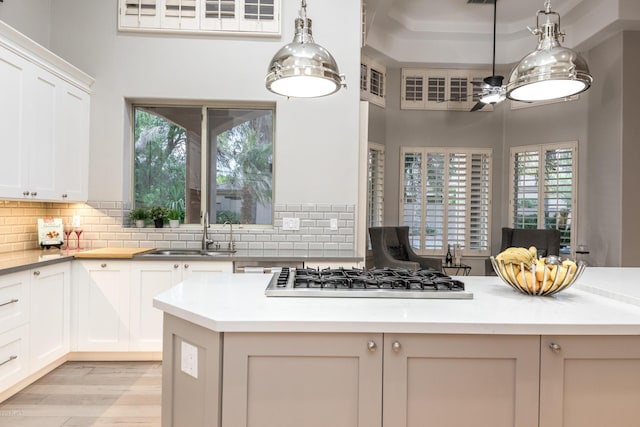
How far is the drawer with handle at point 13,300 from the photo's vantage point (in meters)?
2.57

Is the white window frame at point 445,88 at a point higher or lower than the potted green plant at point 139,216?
higher

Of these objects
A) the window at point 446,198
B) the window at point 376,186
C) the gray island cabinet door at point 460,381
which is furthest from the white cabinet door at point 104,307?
the window at point 446,198

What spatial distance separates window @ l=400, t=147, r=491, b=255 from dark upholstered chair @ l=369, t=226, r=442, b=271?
25.3 inches

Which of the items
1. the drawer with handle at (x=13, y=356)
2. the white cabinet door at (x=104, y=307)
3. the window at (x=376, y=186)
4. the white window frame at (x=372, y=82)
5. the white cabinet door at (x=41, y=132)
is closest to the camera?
the drawer with handle at (x=13, y=356)

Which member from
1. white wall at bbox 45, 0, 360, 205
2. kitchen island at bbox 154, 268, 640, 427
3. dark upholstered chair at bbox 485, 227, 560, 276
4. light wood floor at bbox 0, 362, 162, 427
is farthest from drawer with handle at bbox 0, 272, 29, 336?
dark upholstered chair at bbox 485, 227, 560, 276

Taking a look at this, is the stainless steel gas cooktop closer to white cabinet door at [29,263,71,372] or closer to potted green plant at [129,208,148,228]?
white cabinet door at [29,263,71,372]

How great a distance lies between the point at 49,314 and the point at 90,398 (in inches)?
30.1

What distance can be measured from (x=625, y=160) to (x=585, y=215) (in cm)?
92

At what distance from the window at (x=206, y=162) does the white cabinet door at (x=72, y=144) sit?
471 mm

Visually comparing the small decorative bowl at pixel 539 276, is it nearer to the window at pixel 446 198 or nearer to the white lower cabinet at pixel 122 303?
the white lower cabinet at pixel 122 303

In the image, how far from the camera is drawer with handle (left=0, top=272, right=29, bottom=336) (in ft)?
8.42

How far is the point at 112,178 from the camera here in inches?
154

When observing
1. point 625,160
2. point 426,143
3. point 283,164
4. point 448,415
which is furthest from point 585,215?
point 448,415

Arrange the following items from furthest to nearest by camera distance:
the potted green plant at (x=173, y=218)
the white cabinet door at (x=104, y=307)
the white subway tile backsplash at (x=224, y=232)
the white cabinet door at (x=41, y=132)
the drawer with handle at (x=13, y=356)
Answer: the potted green plant at (x=173, y=218), the white subway tile backsplash at (x=224, y=232), the white cabinet door at (x=104, y=307), the white cabinet door at (x=41, y=132), the drawer with handle at (x=13, y=356)
